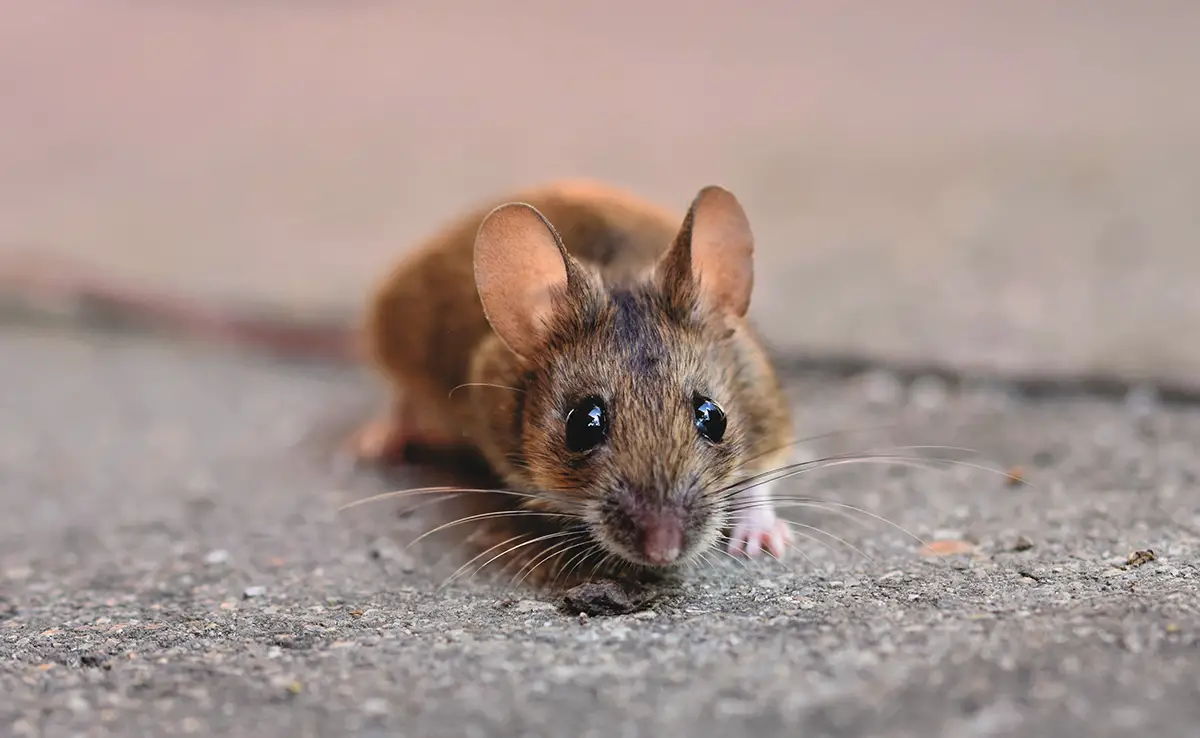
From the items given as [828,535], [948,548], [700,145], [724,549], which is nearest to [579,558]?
[724,549]

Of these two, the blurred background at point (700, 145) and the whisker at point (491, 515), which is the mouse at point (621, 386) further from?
the blurred background at point (700, 145)

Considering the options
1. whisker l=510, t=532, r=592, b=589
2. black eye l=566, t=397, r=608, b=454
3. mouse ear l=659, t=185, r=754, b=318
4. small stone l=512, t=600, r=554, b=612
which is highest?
mouse ear l=659, t=185, r=754, b=318

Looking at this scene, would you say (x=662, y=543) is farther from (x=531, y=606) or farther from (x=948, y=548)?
(x=948, y=548)

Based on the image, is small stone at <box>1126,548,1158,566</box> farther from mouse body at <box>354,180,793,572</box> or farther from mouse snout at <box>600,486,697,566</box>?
mouse snout at <box>600,486,697,566</box>

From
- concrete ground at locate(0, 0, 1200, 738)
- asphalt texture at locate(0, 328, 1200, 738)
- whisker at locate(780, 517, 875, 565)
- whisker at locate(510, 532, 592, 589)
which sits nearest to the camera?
asphalt texture at locate(0, 328, 1200, 738)

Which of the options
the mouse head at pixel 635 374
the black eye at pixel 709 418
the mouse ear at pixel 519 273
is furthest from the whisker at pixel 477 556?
the black eye at pixel 709 418

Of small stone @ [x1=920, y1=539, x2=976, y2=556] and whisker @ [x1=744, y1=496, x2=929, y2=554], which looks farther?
whisker @ [x1=744, y1=496, x2=929, y2=554]

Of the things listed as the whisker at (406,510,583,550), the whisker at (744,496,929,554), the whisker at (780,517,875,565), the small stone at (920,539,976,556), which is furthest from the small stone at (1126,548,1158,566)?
the whisker at (406,510,583,550)

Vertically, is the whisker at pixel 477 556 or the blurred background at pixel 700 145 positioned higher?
the blurred background at pixel 700 145
